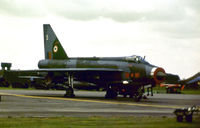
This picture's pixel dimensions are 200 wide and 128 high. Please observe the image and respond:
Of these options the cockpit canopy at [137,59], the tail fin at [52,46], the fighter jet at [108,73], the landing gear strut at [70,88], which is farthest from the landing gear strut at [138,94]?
the tail fin at [52,46]

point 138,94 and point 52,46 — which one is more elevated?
point 52,46

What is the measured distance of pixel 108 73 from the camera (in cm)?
2978

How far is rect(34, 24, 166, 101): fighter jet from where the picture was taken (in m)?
27.5

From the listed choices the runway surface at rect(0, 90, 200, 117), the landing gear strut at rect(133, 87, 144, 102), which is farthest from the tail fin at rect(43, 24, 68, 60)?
the runway surface at rect(0, 90, 200, 117)

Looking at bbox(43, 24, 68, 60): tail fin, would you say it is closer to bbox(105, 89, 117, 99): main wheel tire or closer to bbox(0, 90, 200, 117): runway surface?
bbox(105, 89, 117, 99): main wheel tire

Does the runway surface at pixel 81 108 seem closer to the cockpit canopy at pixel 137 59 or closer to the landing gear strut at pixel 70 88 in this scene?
the cockpit canopy at pixel 137 59

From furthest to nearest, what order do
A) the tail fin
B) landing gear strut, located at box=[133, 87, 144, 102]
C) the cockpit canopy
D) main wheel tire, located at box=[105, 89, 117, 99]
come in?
the tail fin
main wheel tire, located at box=[105, 89, 117, 99]
the cockpit canopy
landing gear strut, located at box=[133, 87, 144, 102]

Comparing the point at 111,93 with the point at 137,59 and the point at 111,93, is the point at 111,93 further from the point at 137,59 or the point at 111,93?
the point at 137,59

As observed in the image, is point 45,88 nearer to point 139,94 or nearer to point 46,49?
point 46,49

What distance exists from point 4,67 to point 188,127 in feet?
205

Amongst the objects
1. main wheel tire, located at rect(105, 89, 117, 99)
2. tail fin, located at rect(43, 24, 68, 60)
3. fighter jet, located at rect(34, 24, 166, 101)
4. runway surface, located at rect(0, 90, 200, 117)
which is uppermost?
tail fin, located at rect(43, 24, 68, 60)

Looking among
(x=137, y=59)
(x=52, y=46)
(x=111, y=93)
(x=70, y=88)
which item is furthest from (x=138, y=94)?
(x=52, y=46)

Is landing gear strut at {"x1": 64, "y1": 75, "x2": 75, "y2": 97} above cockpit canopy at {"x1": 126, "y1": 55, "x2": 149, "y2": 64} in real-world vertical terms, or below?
below

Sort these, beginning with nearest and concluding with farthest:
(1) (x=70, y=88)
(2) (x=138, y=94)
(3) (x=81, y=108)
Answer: (3) (x=81, y=108) → (2) (x=138, y=94) → (1) (x=70, y=88)
